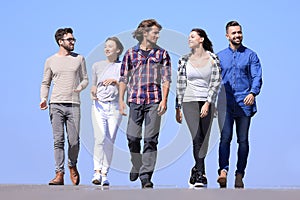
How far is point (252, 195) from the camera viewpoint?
5770mm

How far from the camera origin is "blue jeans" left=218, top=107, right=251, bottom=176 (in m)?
7.50

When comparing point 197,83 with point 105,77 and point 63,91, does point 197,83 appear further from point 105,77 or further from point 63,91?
point 63,91

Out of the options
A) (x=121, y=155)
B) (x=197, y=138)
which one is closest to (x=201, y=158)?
(x=197, y=138)

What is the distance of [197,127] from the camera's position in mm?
7211

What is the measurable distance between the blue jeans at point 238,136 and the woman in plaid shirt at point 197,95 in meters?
0.29

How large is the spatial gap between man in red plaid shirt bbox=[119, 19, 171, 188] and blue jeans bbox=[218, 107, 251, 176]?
32.9 inches

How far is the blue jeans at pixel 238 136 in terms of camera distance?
295 inches

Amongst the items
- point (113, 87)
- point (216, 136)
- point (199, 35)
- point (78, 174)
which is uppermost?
point (199, 35)

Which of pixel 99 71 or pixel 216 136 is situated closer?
pixel 216 136

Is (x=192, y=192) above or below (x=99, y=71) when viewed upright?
below

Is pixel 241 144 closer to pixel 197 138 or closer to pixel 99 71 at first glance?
pixel 197 138

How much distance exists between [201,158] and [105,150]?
1.25 meters

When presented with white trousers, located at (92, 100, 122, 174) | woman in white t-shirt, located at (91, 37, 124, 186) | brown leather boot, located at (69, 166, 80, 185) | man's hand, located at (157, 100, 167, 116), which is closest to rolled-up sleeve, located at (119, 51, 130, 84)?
man's hand, located at (157, 100, 167, 116)

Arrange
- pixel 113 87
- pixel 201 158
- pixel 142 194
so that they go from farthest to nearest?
pixel 113 87
pixel 201 158
pixel 142 194
